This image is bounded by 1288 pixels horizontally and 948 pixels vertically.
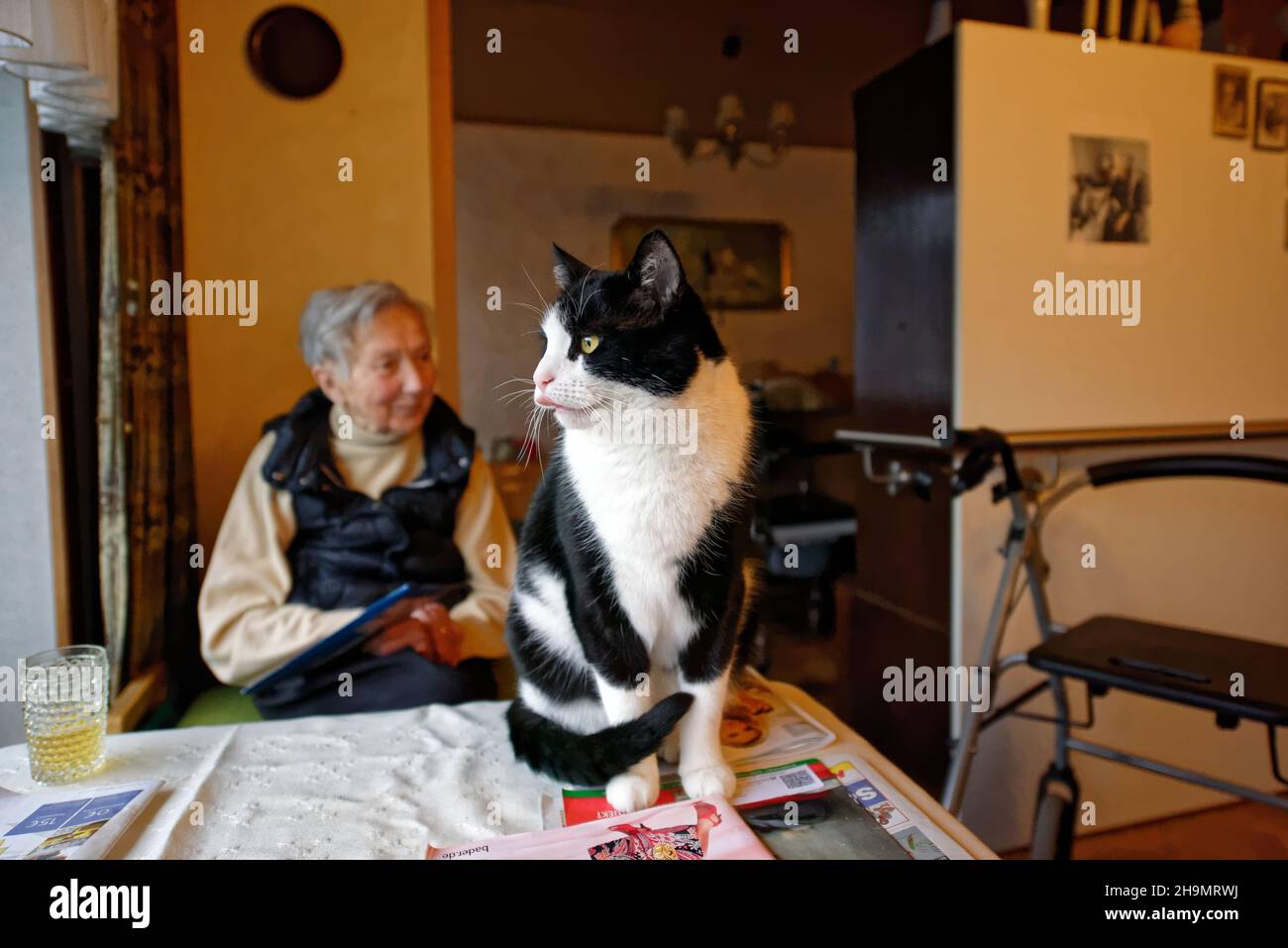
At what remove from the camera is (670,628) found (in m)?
0.65

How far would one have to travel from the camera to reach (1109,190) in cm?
158

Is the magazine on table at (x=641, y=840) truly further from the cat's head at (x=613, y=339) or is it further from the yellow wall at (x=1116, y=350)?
the yellow wall at (x=1116, y=350)

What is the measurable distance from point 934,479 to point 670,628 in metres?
1.21

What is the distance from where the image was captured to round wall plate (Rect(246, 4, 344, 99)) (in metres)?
1.36

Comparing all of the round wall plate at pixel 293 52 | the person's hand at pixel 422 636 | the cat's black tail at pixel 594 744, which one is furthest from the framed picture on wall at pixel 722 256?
the round wall plate at pixel 293 52

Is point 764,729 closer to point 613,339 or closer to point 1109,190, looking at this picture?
point 613,339

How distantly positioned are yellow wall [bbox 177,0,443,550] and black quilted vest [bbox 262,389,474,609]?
272mm

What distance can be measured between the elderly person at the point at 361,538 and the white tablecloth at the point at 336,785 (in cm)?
39

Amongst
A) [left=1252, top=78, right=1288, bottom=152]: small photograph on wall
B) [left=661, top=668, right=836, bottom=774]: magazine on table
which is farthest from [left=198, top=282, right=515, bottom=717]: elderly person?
[left=1252, top=78, right=1288, bottom=152]: small photograph on wall

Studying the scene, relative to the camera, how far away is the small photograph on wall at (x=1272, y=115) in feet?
4.62

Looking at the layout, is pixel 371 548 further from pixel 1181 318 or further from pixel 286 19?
pixel 1181 318

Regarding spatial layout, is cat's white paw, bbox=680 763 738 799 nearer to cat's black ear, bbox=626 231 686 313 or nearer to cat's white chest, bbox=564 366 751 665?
cat's white chest, bbox=564 366 751 665

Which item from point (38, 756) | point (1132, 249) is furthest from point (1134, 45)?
point (38, 756)

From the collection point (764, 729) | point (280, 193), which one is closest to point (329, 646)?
point (764, 729)
